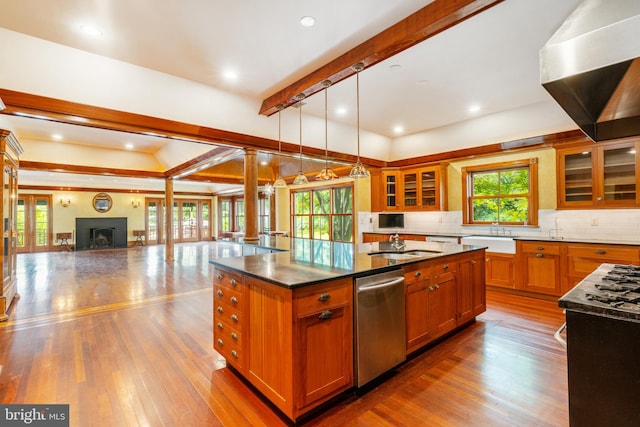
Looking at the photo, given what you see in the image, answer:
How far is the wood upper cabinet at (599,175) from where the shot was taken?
378cm

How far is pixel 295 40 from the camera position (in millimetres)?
2750

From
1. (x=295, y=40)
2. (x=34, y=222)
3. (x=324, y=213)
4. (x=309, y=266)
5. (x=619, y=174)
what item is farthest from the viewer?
(x=34, y=222)

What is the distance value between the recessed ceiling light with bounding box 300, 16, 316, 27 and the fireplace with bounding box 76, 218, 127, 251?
12.1 metres

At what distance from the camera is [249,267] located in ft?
A: 7.17

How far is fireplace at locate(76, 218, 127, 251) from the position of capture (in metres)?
10.9

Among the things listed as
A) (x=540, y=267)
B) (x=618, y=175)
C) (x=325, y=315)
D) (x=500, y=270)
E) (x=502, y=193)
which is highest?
(x=618, y=175)

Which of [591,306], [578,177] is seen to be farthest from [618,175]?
[591,306]

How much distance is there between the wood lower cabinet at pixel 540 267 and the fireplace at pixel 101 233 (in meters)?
13.0

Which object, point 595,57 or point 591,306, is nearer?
point 591,306

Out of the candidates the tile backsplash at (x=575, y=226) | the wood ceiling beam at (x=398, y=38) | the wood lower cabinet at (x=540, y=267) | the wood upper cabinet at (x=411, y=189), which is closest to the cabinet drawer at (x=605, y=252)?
the wood lower cabinet at (x=540, y=267)

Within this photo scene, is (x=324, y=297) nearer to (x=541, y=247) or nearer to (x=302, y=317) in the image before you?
(x=302, y=317)

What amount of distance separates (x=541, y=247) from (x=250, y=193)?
434 cm

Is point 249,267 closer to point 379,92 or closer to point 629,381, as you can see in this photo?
point 629,381

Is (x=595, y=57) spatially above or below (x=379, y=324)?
above
